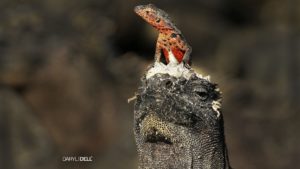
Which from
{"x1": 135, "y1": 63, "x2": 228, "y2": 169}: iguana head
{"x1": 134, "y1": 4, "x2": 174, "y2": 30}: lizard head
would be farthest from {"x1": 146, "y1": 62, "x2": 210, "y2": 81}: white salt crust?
{"x1": 134, "y1": 4, "x2": 174, "y2": 30}: lizard head

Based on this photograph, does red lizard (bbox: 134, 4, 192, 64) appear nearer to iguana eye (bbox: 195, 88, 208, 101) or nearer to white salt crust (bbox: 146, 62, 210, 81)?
white salt crust (bbox: 146, 62, 210, 81)

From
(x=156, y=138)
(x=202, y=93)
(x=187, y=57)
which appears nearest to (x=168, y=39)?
(x=187, y=57)

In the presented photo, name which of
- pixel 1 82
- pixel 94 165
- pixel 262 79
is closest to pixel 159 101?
pixel 94 165

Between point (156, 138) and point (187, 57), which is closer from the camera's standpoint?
point (156, 138)

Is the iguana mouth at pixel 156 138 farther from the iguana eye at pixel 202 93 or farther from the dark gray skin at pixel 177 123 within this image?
the iguana eye at pixel 202 93

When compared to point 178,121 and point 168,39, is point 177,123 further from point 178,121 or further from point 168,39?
point 168,39

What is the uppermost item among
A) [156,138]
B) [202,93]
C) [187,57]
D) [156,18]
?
[156,18]
